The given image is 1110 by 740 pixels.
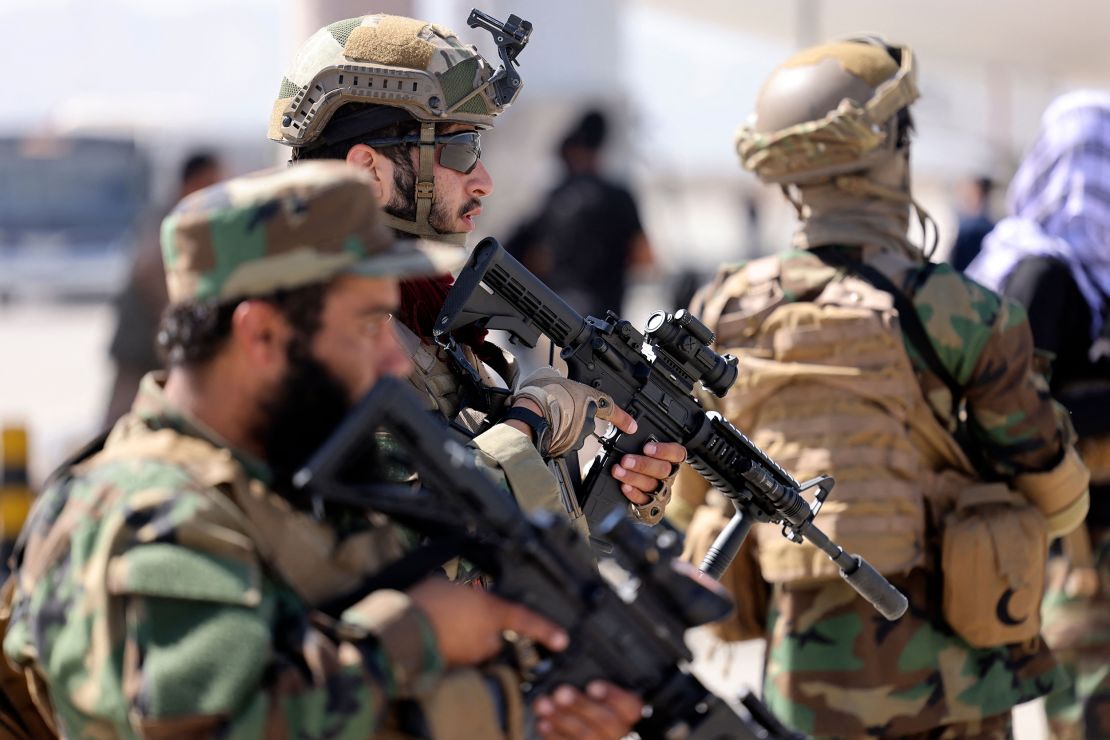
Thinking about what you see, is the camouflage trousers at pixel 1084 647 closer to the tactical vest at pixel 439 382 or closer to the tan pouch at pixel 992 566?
the tan pouch at pixel 992 566

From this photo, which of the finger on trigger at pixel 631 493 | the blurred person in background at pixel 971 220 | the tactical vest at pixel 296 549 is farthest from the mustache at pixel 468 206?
the blurred person in background at pixel 971 220

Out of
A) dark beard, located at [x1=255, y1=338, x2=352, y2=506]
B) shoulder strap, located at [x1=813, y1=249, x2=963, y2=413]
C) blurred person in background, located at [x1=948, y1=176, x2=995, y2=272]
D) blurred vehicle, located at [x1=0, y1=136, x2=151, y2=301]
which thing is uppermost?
dark beard, located at [x1=255, y1=338, x2=352, y2=506]

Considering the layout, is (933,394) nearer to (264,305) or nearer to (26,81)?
(264,305)

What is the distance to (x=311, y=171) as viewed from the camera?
2.15 metres

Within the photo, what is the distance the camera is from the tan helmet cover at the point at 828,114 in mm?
4066

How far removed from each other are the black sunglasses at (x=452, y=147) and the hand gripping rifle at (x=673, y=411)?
15 centimetres

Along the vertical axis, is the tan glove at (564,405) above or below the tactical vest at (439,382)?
below

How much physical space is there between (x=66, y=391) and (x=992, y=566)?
1243cm

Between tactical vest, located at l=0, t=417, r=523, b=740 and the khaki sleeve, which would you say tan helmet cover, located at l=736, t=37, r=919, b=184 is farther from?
tactical vest, located at l=0, t=417, r=523, b=740

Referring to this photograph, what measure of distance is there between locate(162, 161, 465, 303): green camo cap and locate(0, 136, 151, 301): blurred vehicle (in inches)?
891

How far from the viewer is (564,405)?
3141 millimetres

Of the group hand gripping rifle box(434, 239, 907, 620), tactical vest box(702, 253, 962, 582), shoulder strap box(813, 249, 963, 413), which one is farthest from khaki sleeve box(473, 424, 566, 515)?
shoulder strap box(813, 249, 963, 413)

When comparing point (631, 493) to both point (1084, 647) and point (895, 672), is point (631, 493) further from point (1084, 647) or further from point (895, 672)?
point (1084, 647)

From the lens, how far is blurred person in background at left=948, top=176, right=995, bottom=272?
8789 mm
